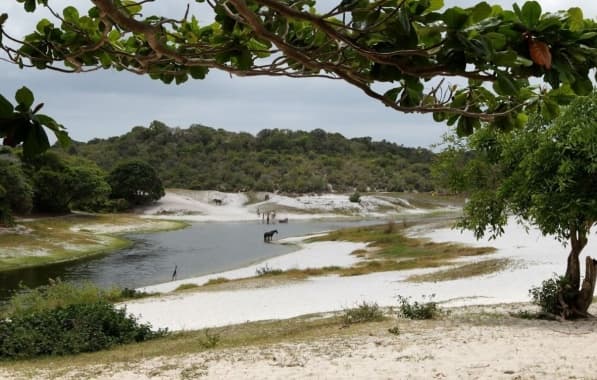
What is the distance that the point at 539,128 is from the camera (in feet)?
39.4

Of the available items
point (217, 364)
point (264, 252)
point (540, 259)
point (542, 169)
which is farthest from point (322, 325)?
point (264, 252)

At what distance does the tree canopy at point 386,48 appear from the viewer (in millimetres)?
2047

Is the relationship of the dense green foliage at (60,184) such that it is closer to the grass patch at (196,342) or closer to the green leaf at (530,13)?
the grass patch at (196,342)

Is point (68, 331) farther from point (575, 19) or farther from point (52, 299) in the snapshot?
point (575, 19)

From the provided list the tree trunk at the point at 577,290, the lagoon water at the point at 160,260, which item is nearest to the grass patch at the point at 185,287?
the lagoon water at the point at 160,260

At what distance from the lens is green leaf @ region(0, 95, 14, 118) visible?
70.4 inches

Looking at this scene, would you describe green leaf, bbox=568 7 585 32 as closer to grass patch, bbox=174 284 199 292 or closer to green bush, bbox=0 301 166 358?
green bush, bbox=0 301 166 358

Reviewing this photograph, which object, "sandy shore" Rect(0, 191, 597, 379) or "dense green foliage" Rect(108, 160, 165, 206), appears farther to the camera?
"dense green foliage" Rect(108, 160, 165, 206)

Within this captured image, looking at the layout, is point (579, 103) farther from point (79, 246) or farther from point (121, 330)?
point (79, 246)

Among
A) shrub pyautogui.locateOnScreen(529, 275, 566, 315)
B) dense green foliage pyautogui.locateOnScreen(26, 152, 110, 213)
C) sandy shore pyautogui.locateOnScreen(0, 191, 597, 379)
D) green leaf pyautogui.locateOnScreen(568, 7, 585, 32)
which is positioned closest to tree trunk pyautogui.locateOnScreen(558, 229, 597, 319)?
shrub pyautogui.locateOnScreen(529, 275, 566, 315)

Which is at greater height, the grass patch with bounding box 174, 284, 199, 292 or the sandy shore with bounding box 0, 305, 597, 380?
the sandy shore with bounding box 0, 305, 597, 380

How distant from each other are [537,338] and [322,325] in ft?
16.0

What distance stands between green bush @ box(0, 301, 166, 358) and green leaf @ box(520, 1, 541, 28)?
12.3 metres

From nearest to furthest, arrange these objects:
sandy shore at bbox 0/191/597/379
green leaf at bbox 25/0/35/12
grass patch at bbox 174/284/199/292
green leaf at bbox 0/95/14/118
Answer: green leaf at bbox 0/95/14/118, green leaf at bbox 25/0/35/12, sandy shore at bbox 0/191/597/379, grass patch at bbox 174/284/199/292
